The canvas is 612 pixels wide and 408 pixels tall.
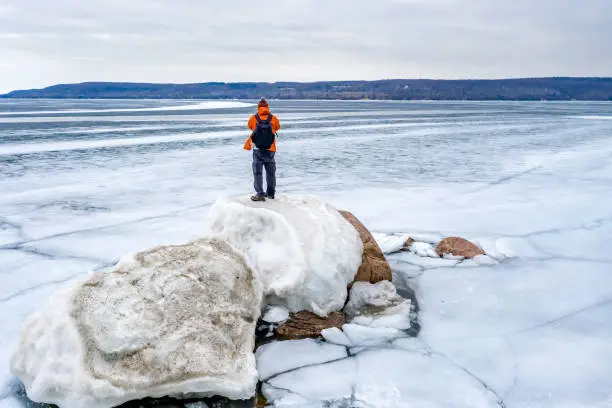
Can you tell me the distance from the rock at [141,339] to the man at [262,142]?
186 cm

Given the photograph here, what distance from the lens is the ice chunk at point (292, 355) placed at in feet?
11.7

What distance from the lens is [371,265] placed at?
189 inches

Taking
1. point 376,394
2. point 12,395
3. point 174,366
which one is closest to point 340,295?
point 376,394

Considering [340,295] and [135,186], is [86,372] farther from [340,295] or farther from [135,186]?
[135,186]

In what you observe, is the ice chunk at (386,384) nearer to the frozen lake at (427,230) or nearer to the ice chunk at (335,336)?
the frozen lake at (427,230)

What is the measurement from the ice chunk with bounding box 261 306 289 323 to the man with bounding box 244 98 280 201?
155 centimetres

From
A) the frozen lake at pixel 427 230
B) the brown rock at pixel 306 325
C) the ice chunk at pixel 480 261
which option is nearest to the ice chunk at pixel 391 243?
the frozen lake at pixel 427 230

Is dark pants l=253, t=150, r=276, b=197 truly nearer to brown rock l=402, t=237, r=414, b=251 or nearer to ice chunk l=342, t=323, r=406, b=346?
brown rock l=402, t=237, r=414, b=251

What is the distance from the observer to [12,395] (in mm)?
3189

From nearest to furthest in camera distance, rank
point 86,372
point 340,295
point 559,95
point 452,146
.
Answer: point 86,372 < point 340,295 < point 452,146 < point 559,95

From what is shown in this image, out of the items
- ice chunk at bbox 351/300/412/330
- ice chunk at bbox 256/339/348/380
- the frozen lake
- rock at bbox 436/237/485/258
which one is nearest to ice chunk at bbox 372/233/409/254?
the frozen lake

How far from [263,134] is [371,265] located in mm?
1801

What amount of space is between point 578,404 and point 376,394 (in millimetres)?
1174

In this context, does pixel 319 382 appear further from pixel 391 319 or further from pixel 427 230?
pixel 427 230
